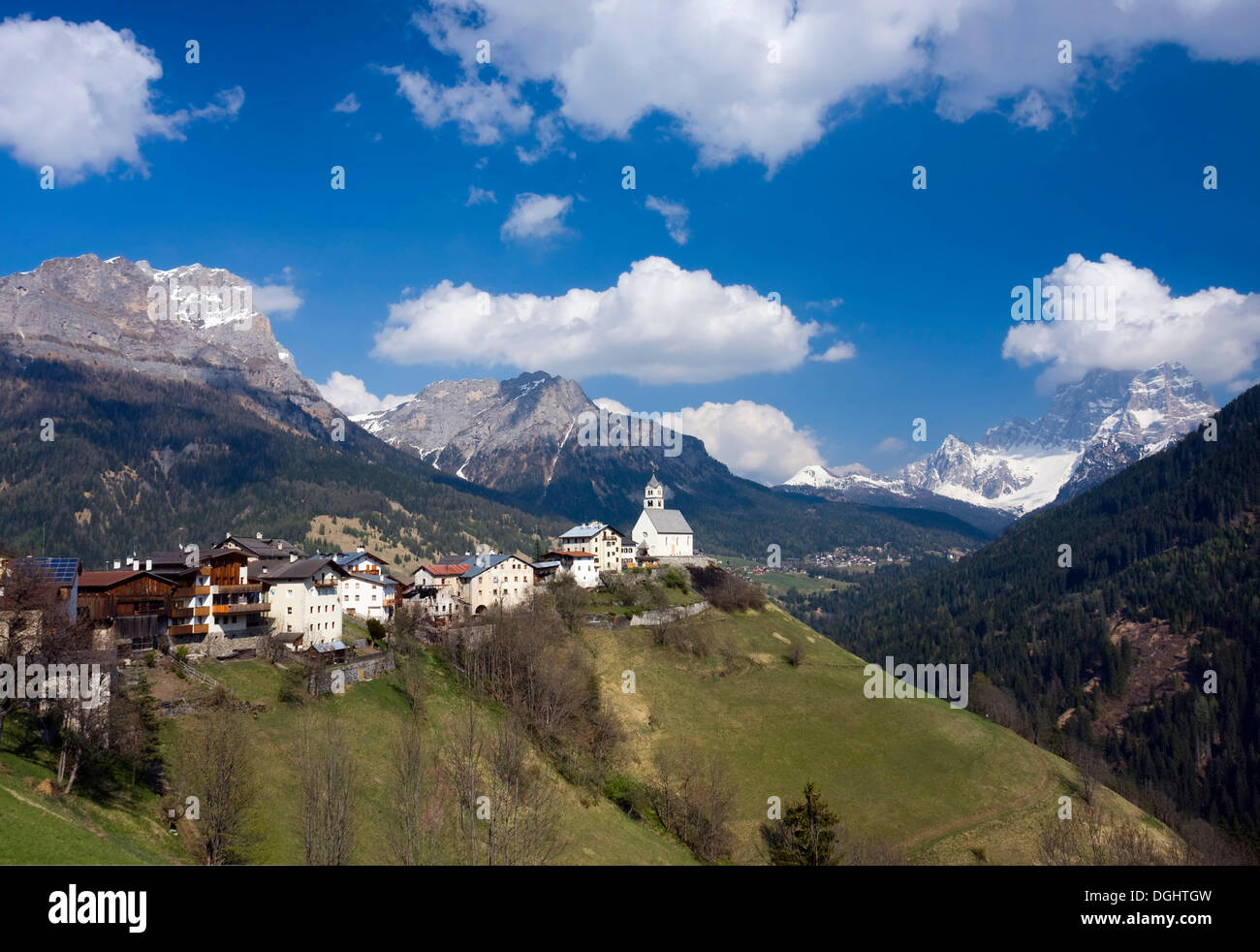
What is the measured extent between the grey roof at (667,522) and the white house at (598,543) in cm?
1814

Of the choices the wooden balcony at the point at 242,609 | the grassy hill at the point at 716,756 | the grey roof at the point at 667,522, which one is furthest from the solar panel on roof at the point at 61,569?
the grey roof at the point at 667,522

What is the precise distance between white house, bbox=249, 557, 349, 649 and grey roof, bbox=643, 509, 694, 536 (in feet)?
276

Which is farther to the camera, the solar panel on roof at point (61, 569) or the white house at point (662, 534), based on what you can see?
the white house at point (662, 534)

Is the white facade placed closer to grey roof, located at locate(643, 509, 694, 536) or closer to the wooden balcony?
the wooden balcony

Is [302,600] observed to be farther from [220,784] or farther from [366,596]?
[220,784]

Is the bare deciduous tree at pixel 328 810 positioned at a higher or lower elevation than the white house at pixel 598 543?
lower

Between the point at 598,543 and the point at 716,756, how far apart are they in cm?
6213

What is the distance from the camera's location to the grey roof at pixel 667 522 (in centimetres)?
16300

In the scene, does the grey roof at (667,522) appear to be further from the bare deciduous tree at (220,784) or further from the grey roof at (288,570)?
the bare deciduous tree at (220,784)

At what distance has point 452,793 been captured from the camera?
61.5 metres

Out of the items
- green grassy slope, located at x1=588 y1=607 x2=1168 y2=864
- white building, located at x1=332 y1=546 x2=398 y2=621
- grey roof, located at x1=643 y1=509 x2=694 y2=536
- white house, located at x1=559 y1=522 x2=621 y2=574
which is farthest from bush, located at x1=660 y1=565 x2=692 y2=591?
Answer: white building, located at x1=332 y1=546 x2=398 y2=621
